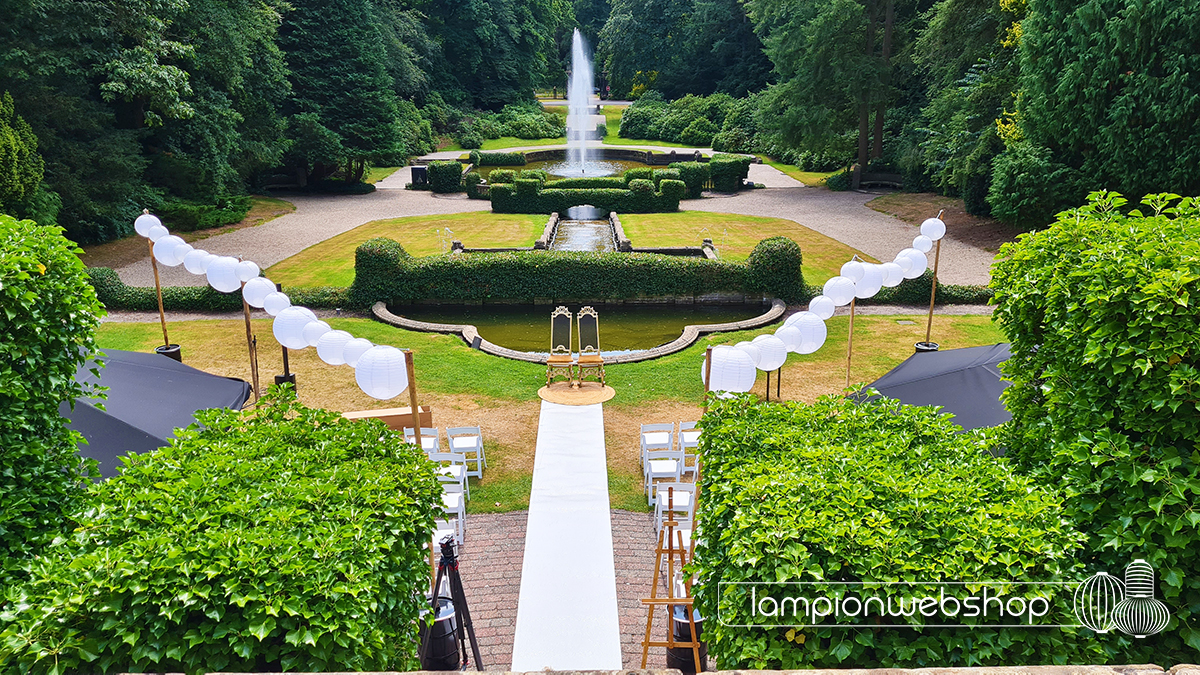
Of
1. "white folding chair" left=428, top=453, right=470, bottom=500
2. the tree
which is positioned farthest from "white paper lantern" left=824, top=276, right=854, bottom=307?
the tree

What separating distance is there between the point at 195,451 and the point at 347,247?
1841 centimetres

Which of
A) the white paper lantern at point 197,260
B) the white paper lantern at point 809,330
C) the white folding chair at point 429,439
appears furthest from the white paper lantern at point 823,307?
the white paper lantern at point 197,260

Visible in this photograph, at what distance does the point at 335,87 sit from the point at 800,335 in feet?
97.9

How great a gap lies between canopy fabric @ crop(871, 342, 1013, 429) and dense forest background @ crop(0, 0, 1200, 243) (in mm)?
12923

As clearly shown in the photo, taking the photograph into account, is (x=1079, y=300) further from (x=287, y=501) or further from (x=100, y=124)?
(x=100, y=124)

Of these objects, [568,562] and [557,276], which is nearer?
[568,562]

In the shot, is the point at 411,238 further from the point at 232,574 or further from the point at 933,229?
the point at 232,574

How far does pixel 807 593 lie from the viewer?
433 cm

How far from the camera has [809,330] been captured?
32.3ft

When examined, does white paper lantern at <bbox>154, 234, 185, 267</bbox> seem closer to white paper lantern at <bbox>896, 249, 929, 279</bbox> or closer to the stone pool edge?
the stone pool edge

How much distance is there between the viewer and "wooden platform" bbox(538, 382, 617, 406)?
488 inches

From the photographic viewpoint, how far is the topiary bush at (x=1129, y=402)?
4535 millimetres

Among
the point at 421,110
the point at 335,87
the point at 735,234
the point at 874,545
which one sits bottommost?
the point at 735,234

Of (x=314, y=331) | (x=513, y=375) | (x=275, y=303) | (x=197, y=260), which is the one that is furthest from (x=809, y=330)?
(x=197, y=260)
